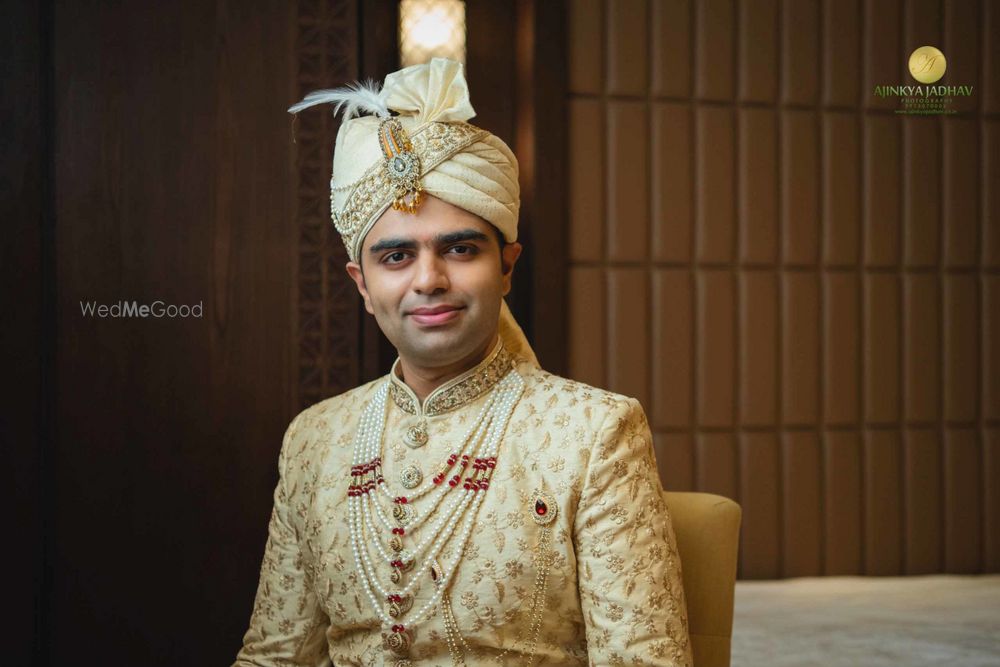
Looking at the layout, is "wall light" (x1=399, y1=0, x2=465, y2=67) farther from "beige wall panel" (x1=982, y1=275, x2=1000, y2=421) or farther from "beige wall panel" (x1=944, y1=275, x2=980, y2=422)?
"beige wall panel" (x1=982, y1=275, x2=1000, y2=421)

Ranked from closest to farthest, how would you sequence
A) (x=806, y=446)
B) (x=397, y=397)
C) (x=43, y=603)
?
(x=397, y=397), (x=43, y=603), (x=806, y=446)

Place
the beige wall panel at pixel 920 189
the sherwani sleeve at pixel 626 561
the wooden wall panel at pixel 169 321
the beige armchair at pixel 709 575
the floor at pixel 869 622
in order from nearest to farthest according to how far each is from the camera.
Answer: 1. the sherwani sleeve at pixel 626 561
2. the beige armchair at pixel 709 575
3. the floor at pixel 869 622
4. the wooden wall panel at pixel 169 321
5. the beige wall panel at pixel 920 189

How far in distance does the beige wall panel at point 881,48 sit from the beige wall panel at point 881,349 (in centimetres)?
69

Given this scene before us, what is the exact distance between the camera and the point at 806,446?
3.69 m

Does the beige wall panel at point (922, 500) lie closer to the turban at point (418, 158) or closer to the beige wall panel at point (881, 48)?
the beige wall panel at point (881, 48)

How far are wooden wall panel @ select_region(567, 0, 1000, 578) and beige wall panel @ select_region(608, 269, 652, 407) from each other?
1 centimetres

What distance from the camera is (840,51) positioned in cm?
368

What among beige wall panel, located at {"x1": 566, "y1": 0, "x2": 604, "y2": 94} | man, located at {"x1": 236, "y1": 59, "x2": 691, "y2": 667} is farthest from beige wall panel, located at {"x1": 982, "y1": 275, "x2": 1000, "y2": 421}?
man, located at {"x1": 236, "y1": 59, "x2": 691, "y2": 667}

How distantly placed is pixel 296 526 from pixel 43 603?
163 centimetres

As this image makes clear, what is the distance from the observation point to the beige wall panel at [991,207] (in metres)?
3.84

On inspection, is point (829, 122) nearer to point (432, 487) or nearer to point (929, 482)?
point (929, 482)

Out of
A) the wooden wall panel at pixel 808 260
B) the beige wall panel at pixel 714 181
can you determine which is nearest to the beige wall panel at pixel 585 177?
the wooden wall panel at pixel 808 260

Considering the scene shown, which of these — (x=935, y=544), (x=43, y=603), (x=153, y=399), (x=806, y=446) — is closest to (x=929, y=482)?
(x=935, y=544)

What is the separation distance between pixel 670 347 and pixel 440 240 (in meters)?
2.30
